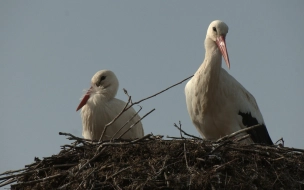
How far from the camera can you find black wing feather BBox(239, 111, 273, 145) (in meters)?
7.73

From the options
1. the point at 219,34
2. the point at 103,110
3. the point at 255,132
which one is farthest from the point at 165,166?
the point at 103,110

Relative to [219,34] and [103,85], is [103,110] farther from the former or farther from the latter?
[219,34]

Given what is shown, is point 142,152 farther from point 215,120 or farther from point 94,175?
point 215,120

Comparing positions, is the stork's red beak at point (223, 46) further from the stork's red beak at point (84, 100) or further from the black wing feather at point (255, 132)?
the stork's red beak at point (84, 100)

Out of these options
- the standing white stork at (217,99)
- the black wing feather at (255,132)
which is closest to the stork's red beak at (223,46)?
the standing white stork at (217,99)

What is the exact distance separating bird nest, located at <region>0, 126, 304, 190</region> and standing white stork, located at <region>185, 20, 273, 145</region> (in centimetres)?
109

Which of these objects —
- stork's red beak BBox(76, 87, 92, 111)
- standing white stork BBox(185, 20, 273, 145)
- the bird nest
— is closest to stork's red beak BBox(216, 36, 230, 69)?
standing white stork BBox(185, 20, 273, 145)

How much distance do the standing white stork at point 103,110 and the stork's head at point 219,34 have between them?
1334mm

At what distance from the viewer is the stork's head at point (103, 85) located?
28.8ft

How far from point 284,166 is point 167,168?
0.95 meters

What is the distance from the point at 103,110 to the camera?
27.9ft

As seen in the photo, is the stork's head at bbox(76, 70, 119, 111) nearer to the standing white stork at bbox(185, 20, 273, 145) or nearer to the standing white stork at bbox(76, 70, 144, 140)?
the standing white stork at bbox(76, 70, 144, 140)

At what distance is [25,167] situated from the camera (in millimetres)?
6539

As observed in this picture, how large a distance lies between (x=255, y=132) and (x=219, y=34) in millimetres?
1028
